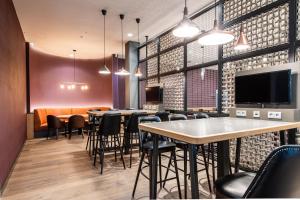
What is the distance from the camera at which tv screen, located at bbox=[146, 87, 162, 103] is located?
5.03 m

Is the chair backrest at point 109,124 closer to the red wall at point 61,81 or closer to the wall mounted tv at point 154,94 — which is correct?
the wall mounted tv at point 154,94

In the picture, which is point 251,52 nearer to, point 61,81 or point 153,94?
point 153,94

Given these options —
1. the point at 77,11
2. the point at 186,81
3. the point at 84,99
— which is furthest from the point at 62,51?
the point at 186,81

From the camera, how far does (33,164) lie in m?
3.63

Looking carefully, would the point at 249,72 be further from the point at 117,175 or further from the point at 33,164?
the point at 33,164

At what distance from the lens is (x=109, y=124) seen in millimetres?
3387

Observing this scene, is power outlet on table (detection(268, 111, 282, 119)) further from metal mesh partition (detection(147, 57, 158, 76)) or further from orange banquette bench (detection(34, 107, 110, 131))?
orange banquette bench (detection(34, 107, 110, 131))

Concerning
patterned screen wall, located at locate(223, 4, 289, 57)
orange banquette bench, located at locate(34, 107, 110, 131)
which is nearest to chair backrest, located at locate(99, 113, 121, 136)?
patterned screen wall, located at locate(223, 4, 289, 57)

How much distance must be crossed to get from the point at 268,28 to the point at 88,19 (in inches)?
141

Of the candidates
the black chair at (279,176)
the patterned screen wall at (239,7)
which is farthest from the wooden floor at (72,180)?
the patterned screen wall at (239,7)

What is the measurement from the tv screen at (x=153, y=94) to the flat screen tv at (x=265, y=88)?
2.46 metres

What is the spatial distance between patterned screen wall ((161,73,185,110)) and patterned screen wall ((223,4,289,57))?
70.0 inches

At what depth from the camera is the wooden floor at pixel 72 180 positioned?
2406 mm

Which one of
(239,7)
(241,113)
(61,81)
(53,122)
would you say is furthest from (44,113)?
(239,7)
